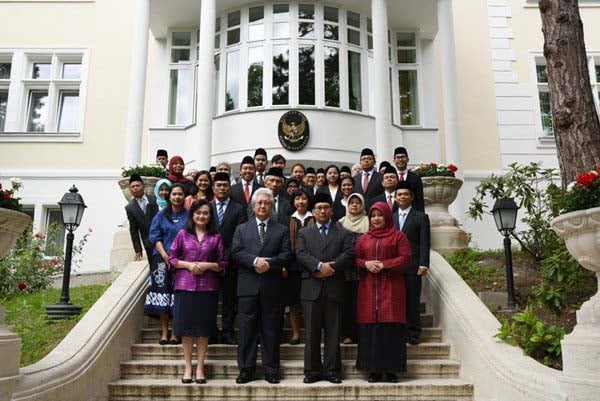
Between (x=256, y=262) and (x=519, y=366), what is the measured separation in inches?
104

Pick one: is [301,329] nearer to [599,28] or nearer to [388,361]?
[388,361]

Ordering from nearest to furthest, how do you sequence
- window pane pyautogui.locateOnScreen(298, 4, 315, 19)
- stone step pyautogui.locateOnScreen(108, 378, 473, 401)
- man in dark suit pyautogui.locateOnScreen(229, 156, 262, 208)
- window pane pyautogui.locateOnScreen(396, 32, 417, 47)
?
stone step pyautogui.locateOnScreen(108, 378, 473, 401) < man in dark suit pyautogui.locateOnScreen(229, 156, 262, 208) < window pane pyautogui.locateOnScreen(298, 4, 315, 19) < window pane pyautogui.locateOnScreen(396, 32, 417, 47)

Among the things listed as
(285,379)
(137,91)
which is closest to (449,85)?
(137,91)

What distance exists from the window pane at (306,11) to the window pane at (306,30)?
0.20 m

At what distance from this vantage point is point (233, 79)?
1436cm

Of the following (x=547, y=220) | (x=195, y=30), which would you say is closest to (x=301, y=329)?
(x=547, y=220)

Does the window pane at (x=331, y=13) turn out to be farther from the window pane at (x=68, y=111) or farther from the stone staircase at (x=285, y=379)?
the stone staircase at (x=285, y=379)

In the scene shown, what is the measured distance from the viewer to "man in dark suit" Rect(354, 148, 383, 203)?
7.82m

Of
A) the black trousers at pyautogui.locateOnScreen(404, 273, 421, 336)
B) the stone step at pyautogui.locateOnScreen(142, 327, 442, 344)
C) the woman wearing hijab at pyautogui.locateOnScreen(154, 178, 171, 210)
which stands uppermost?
the woman wearing hijab at pyautogui.locateOnScreen(154, 178, 171, 210)

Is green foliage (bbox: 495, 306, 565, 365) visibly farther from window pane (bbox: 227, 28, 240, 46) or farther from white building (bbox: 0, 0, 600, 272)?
window pane (bbox: 227, 28, 240, 46)

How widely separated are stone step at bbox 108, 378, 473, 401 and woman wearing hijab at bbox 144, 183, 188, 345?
85cm

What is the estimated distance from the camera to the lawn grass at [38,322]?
18.3 ft

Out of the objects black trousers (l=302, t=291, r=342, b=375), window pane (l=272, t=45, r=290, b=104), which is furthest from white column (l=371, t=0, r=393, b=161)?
black trousers (l=302, t=291, r=342, b=375)

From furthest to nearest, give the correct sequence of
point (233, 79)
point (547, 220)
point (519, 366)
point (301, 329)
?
1. point (233, 79)
2. point (547, 220)
3. point (301, 329)
4. point (519, 366)
